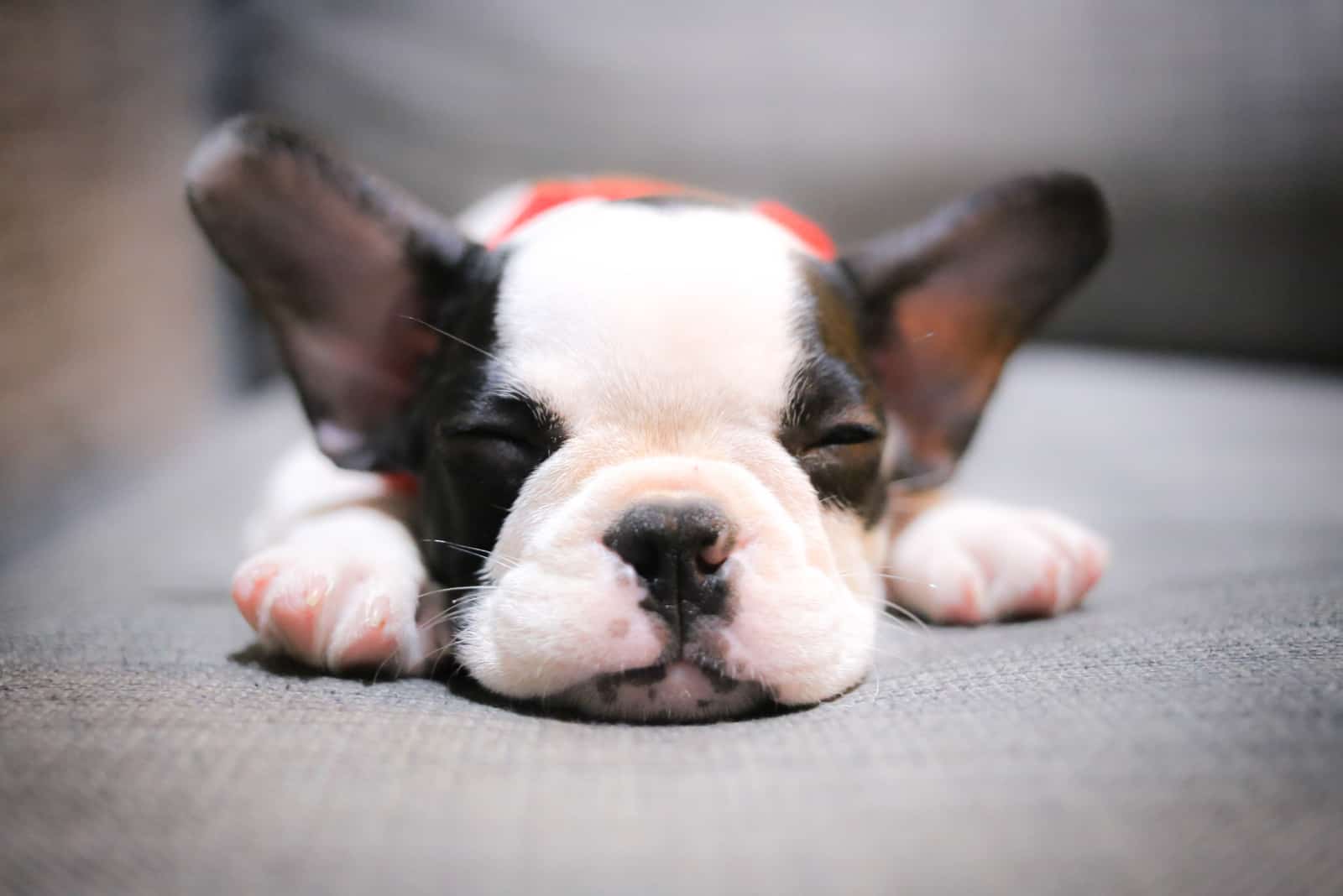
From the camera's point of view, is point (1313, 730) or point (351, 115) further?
point (351, 115)

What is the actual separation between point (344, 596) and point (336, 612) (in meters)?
0.02

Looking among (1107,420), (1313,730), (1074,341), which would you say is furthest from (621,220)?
(1074,341)

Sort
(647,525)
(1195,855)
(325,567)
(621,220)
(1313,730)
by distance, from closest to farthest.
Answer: (1195,855) < (1313,730) < (647,525) < (325,567) < (621,220)

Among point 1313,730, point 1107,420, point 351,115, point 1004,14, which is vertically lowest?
point 1107,420

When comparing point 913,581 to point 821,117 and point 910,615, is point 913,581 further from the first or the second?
point 821,117

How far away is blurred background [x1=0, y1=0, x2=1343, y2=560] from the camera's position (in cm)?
211

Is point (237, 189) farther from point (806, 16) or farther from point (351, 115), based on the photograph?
point (806, 16)

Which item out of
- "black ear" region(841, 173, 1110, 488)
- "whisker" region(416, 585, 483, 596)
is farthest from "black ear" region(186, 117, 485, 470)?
"black ear" region(841, 173, 1110, 488)

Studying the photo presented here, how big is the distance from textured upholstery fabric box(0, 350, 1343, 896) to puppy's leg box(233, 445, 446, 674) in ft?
0.10

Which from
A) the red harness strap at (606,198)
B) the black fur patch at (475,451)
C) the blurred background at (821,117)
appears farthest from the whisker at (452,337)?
the blurred background at (821,117)

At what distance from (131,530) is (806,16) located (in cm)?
176

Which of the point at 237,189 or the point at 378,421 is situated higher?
the point at 237,189

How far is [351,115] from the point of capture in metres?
2.30

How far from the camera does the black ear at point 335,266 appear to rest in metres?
0.99
